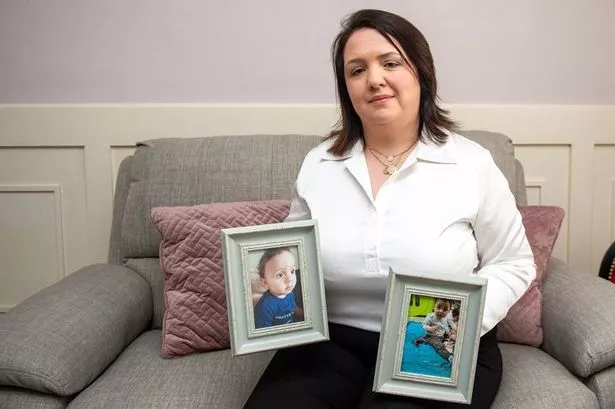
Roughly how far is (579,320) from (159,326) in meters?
1.11

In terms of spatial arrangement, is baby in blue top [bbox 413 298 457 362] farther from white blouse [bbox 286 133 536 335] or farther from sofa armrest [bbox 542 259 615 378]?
sofa armrest [bbox 542 259 615 378]

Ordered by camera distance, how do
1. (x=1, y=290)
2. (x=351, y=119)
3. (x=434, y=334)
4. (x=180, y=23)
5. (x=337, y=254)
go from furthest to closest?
1. (x=1, y=290)
2. (x=180, y=23)
3. (x=351, y=119)
4. (x=337, y=254)
5. (x=434, y=334)

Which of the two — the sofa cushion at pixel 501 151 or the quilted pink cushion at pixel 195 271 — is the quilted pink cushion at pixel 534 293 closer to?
the sofa cushion at pixel 501 151

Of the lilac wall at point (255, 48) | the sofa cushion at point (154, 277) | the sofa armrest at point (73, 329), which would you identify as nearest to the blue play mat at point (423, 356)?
the sofa armrest at point (73, 329)

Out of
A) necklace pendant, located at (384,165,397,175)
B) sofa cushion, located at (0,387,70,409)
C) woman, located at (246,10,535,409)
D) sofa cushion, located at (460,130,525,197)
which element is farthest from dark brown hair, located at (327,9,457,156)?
sofa cushion, located at (0,387,70,409)

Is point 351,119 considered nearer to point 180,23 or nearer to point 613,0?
point 180,23

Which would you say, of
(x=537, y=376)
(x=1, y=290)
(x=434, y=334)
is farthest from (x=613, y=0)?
(x=1, y=290)

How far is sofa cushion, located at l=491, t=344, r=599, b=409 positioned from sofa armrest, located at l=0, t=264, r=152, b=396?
89 cm

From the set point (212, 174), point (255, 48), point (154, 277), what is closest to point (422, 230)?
point (212, 174)

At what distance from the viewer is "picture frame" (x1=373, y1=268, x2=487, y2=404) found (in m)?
1.13

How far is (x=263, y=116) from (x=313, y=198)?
78 centimetres

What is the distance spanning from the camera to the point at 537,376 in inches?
52.7

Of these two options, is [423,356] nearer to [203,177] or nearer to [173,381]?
[173,381]

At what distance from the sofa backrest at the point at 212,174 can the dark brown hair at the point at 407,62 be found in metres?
0.33
